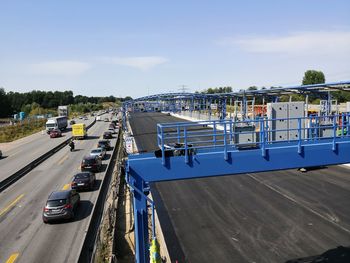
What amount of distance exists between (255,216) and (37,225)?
13.2 metres

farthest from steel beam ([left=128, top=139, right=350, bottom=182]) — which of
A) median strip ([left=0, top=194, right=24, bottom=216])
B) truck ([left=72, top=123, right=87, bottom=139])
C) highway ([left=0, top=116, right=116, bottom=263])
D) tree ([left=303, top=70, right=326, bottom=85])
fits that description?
tree ([left=303, top=70, right=326, bottom=85])

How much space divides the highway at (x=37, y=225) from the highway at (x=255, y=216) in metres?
4.88

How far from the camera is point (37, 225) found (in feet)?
70.2

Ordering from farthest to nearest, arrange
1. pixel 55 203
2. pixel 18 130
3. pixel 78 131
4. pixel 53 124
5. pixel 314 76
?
pixel 314 76 < pixel 18 130 < pixel 53 124 < pixel 78 131 < pixel 55 203

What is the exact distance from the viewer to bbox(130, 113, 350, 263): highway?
50.2 ft

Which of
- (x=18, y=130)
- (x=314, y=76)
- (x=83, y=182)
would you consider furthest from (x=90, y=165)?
(x=314, y=76)

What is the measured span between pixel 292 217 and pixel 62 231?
511 inches

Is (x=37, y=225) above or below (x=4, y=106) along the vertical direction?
below

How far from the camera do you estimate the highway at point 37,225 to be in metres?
17.3

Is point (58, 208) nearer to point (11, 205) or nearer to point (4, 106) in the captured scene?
point (11, 205)

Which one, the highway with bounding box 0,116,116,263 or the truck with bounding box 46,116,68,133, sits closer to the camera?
the highway with bounding box 0,116,116,263

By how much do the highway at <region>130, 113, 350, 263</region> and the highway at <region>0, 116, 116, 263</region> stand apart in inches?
192

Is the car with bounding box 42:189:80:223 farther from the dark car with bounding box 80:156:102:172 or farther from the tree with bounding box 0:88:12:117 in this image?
the tree with bounding box 0:88:12:117

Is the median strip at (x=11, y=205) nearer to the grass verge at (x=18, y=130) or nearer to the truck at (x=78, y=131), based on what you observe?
the truck at (x=78, y=131)
